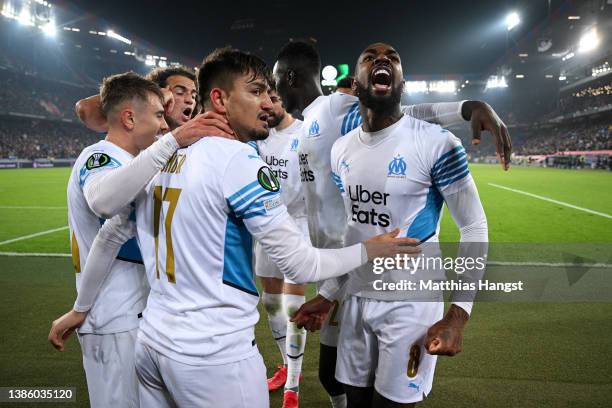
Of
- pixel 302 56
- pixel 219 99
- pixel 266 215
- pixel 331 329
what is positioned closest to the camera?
pixel 266 215

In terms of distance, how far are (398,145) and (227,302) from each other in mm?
1335

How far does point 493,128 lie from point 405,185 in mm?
512

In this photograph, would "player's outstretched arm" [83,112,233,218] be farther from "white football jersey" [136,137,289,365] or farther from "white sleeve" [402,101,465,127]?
"white sleeve" [402,101,465,127]

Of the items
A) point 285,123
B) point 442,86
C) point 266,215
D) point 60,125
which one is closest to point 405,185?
point 266,215

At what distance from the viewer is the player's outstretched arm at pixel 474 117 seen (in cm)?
237

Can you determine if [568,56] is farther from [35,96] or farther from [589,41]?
[35,96]

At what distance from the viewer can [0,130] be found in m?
46.5

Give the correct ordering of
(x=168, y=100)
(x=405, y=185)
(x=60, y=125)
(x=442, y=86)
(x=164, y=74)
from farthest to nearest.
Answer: (x=442, y=86) → (x=60, y=125) → (x=164, y=74) → (x=168, y=100) → (x=405, y=185)

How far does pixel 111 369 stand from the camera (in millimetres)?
2436

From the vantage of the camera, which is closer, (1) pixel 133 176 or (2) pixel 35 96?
(1) pixel 133 176

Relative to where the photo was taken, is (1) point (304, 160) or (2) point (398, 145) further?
(1) point (304, 160)

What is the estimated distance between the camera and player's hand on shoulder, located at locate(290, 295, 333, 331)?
2828mm

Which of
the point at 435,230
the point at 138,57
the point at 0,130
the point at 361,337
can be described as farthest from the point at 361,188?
the point at 138,57

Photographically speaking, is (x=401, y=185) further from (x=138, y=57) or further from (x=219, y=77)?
(x=138, y=57)
